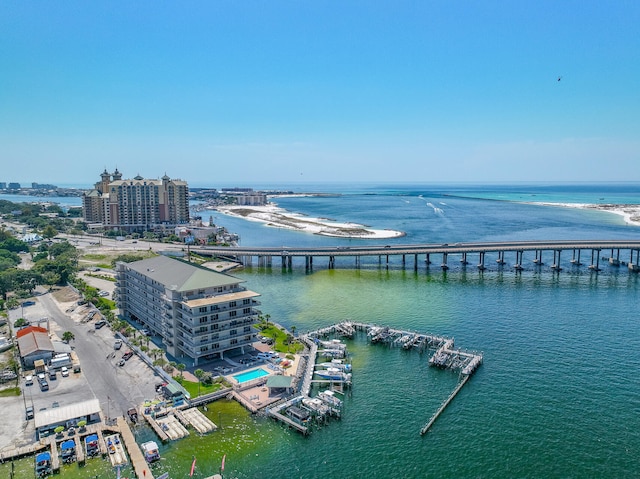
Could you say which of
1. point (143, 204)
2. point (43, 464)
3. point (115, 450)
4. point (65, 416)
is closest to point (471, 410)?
point (115, 450)

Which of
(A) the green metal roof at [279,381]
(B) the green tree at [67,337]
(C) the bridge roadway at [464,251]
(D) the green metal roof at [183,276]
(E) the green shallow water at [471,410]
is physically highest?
(D) the green metal roof at [183,276]

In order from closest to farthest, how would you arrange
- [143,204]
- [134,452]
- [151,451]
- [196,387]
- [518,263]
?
[151,451] < [134,452] < [196,387] < [518,263] < [143,204]

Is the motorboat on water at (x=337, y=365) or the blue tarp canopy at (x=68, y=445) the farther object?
the motorboat on water at (x=337, y=365)

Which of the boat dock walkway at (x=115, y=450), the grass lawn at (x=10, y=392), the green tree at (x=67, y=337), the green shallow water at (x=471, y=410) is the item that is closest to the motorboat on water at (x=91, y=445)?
the boat dock walkway at (x=115, y=450)

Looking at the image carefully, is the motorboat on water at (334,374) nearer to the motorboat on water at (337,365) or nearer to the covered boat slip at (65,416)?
the motorboat on water at (337,365)

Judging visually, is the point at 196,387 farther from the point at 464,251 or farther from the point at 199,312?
the point at 464,251

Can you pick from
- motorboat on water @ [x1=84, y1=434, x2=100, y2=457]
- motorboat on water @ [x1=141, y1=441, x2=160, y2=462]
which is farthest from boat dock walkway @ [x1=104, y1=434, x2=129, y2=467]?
motorboat on water @ [x1=141, y1=441, x2=160, y2=462]
